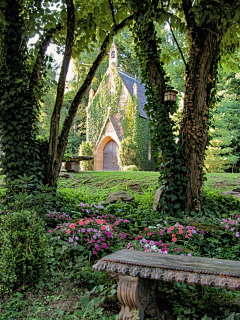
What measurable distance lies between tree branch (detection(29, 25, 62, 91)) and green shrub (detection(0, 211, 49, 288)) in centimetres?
335

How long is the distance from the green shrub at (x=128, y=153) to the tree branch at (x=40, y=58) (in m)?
13.2

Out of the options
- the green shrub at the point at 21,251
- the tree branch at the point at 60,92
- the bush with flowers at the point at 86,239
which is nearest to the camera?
the green shrub at the point at 21,251

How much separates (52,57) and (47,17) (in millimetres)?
707

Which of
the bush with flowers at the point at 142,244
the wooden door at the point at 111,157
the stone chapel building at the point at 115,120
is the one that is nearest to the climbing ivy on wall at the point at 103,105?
the stone chapel building at the point at 115,120

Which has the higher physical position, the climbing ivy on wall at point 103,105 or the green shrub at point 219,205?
the climbing ivy on wall at point 103,105

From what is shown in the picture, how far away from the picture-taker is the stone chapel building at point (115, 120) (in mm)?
19688

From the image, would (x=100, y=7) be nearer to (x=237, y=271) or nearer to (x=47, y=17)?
(x=47, y=17)

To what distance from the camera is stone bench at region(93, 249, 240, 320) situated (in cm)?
170

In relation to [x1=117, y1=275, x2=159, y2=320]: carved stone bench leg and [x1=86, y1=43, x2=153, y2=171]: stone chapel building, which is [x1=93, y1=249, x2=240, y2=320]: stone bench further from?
[x1=86, y1=43, x2=153, y2=171]: stone chapel building

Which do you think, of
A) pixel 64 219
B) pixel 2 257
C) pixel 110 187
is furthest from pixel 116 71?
pixel 2 257

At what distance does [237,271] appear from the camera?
176 cm

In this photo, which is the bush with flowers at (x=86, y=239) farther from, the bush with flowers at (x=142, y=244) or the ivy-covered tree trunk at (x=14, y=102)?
the ivy-covered tree trunk at (x=14, y=102)

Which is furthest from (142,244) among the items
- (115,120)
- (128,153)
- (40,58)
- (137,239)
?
(115,120)

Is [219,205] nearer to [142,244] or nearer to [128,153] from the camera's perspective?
[142,244]
